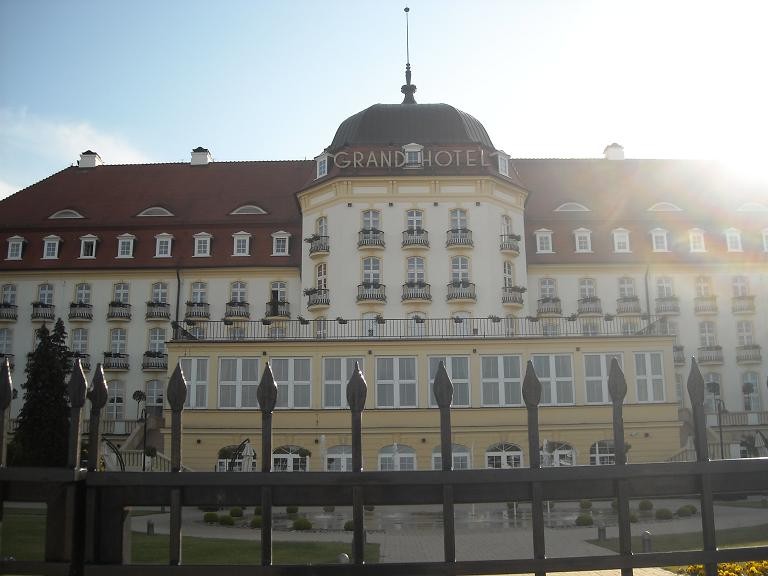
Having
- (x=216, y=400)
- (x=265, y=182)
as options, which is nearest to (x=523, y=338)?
(x=216, y=400)

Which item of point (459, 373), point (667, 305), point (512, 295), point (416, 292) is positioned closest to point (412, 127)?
point (416, 292)

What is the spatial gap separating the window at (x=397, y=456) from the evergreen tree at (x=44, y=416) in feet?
42.9

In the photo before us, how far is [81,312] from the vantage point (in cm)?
4500

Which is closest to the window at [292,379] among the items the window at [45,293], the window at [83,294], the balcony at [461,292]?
the balcony at [461,292]

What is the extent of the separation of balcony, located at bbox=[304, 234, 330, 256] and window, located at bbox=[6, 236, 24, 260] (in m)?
18.1

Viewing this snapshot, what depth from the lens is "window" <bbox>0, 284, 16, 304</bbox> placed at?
4569 centimetres

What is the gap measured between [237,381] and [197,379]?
1.60 m

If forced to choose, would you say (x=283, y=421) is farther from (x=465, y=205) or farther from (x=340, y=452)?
(x=465, y=205)

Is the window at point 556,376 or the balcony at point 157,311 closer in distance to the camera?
the window at point 556,376

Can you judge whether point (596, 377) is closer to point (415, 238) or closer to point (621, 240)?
point (415, 238)

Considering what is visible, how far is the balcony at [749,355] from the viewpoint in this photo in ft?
145

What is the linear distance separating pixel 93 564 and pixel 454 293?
34529 mm

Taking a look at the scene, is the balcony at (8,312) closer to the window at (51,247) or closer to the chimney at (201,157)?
the window at (51,247)

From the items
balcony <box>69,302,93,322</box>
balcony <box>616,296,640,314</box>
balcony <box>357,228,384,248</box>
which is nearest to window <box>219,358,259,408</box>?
balcony <box>357,228,384,248</box>
